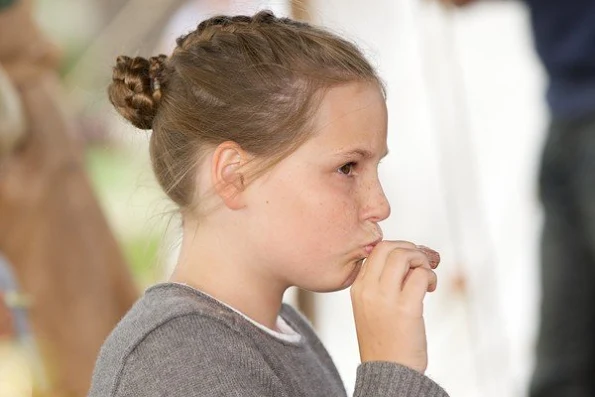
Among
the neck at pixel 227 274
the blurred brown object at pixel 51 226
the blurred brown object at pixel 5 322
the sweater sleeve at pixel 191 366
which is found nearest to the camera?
the sweater sleeve at pixel 191 366

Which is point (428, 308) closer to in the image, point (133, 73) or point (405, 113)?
point (405, 113)

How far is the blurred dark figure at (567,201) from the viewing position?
75.3 inches

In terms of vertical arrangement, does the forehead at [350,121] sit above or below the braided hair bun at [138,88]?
above

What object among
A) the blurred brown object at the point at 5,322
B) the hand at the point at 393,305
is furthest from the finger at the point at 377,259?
the blurred brown object at the point at 5,322

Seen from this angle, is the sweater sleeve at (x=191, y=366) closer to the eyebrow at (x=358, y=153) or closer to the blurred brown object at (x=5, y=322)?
the eyebrow at (x=358, y=153)

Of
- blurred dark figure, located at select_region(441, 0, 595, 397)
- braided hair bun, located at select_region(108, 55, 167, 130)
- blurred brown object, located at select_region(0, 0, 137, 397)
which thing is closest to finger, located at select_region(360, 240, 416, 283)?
braided hair bun, located at select_region(108, 55, 167, 130)

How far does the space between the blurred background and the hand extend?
0.96 meters

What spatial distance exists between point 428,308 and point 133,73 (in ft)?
5.00

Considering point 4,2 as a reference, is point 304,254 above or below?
below

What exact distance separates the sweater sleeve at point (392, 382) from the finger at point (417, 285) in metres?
0.06

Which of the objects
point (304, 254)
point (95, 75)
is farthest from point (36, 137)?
point (304, 254)

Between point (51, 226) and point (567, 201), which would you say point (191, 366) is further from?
point (567, 201)

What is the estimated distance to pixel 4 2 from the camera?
164 centimetres

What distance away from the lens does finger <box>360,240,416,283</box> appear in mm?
908
